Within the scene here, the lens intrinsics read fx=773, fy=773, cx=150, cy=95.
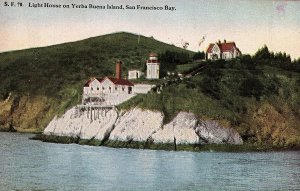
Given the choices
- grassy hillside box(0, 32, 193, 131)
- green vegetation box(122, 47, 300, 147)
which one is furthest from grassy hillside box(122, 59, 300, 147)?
grassy hillside box(0, 32, 193, 131)

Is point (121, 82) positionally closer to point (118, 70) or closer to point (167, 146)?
point (118, 70)

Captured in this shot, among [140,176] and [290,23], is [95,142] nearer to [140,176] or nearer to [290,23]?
[140,176]

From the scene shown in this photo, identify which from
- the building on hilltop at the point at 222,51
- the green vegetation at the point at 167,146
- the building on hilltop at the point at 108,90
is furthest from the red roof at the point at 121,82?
the building on hilltop at the point at 222,51

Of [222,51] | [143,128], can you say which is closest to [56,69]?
[143,128]

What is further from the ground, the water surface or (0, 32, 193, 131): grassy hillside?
(0, 32, 193, 131): grassy hillside

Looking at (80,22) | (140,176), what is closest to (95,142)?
(140,176)

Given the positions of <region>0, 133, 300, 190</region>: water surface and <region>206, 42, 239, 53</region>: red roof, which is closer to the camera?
<region>0, 133, 300, 190</region>: water surface

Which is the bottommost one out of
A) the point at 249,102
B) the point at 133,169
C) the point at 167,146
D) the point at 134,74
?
the point at 133,169

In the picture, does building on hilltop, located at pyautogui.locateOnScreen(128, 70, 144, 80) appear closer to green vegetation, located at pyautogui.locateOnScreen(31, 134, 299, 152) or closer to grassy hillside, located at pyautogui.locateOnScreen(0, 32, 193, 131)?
grassy hillside, located at pyautogui.locateOnScreen(0, 32, 193, 131)
